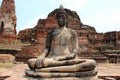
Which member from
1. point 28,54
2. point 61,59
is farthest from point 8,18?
point 61,59

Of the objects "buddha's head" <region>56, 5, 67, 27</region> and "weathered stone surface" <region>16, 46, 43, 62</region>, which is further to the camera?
"weathered stone surface" <region>16, 46, 43, 62</region>

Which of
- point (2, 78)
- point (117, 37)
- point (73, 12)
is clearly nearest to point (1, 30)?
point (73, 12)

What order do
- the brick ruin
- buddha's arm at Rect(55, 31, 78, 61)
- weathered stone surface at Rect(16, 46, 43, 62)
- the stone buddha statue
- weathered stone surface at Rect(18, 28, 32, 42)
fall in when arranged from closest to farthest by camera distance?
the stone buddha statue, buddha's arm at Rect(55, 31, 78, 61), weathered stone surface at Rect(16, 46, 43, 62), the brick ruin, weathered stone surface at Rect(18, 28, 32, 42)

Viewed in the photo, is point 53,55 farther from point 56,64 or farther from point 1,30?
point 1,30

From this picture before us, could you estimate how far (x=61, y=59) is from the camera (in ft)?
20.6

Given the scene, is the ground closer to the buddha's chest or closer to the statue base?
the statue base

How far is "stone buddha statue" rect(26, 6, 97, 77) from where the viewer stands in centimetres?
605

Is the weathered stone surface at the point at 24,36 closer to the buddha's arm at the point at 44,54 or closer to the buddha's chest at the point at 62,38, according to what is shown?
the buddha's arm at the point at 44,54

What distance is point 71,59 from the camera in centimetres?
638

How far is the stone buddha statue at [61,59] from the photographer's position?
19.9 ft

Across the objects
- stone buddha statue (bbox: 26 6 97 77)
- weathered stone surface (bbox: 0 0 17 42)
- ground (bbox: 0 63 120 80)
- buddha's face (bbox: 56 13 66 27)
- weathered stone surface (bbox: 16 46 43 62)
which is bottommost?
ground (bbox: 0 63 120 80)

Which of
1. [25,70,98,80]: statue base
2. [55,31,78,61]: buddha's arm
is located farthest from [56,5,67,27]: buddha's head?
[25,70,98,80]: statue base

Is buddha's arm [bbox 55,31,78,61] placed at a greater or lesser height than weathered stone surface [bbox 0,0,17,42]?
lesser

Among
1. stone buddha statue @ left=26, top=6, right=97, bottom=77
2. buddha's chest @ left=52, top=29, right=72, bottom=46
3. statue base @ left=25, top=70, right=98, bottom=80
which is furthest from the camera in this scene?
buddha's chest @ left=52, top=29, right=72, bottom=46
